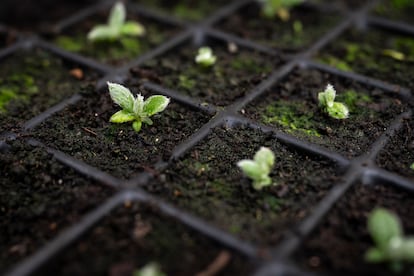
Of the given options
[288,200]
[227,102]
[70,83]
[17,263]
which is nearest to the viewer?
[17,263]

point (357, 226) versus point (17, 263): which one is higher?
point (357, 226)

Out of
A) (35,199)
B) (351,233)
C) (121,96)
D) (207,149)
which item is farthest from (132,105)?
(351,233)

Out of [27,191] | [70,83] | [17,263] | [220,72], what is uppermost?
[220,72]

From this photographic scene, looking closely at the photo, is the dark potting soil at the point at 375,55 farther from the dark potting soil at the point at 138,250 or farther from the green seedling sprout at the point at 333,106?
the dark potting soil at the point at 138,250

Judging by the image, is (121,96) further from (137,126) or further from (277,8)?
(277,8)

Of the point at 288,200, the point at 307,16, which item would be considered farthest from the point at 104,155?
the point at 307,16

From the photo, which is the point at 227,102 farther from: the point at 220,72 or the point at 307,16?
the point at 307,16
